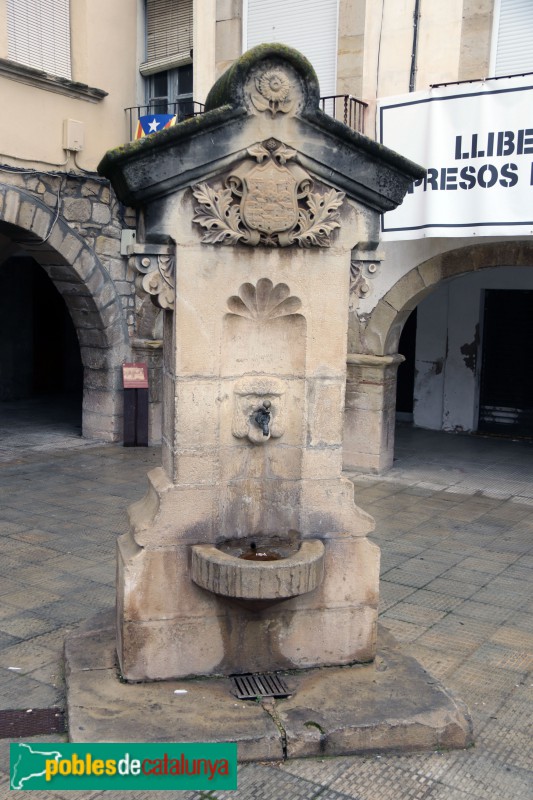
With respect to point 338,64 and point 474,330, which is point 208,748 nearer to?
point 338,64

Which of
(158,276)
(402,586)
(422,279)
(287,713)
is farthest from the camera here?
(422,279)

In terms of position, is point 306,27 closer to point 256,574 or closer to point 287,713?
point 256,574

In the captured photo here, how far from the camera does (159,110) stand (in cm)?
1171

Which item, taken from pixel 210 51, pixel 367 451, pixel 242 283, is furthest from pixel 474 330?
pixel 242 283

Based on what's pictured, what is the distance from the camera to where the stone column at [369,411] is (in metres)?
9.65

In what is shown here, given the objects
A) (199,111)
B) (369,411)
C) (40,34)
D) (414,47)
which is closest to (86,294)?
(199,111)

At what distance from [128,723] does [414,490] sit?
Result: 18.9 feet

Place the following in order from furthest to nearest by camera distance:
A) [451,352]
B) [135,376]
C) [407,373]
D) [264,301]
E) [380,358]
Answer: [407,373] → [451,352] → [135,376] → [380,358] → [264,301]

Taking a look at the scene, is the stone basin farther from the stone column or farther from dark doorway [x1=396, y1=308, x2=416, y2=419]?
dark doorway [x1=396, y1=308, x2=416, y2=419]

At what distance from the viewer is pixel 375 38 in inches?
364

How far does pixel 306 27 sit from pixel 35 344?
302 inches

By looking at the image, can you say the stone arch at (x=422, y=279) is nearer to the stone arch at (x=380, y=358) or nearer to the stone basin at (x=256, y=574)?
the stone arch at (x=380, y=358)

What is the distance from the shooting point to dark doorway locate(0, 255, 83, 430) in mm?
14438

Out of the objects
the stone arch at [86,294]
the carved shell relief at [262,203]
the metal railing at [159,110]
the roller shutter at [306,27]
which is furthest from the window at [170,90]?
the carved shell relief at [262,203]
